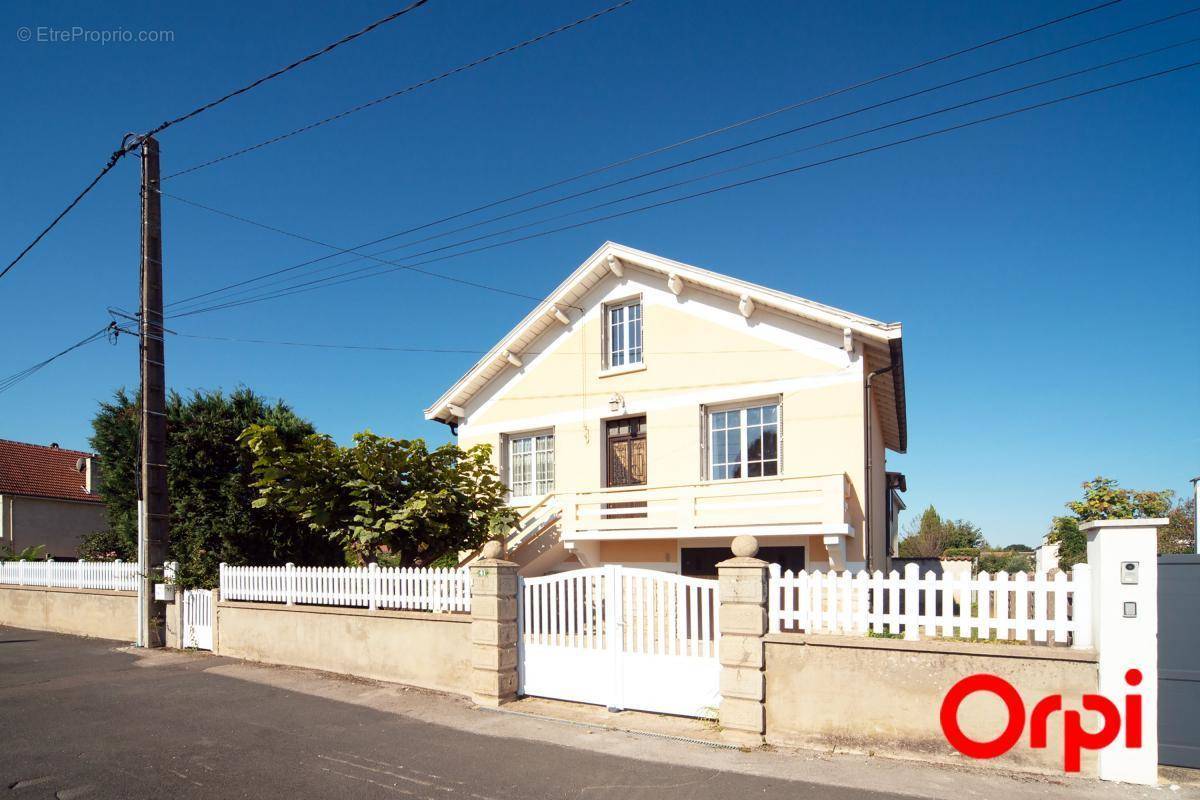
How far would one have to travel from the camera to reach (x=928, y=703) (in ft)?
23.2

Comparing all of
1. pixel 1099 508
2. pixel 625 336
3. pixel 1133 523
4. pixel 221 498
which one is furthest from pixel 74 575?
pixel 1099 508

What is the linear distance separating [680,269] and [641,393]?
273cm

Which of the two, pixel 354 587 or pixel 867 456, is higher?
pixel 867 456

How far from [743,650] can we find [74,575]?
16.6 metres

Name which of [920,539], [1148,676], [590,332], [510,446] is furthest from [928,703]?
[920,539]

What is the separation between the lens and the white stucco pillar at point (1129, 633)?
6457 millimetres

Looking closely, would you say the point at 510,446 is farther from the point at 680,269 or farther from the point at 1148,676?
the point at 1148,676

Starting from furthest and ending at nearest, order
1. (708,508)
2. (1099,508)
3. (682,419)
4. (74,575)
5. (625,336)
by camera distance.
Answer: (1099,508)
(74,575)
(625,336)
(682,419)
(708,508)

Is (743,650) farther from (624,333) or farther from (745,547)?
(624,333)

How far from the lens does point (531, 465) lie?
60.2ft

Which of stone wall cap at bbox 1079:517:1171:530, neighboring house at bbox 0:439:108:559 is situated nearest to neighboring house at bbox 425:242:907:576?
stone wall cap at bbox 1079:517:1171:530

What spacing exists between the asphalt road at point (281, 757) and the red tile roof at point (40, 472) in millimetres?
23758

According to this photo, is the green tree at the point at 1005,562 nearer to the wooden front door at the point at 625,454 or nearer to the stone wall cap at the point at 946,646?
the wooden front door at the point at 625,454

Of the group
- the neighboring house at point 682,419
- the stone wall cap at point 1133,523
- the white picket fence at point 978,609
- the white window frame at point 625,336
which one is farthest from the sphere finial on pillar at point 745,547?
the white window frame at point 625,336
